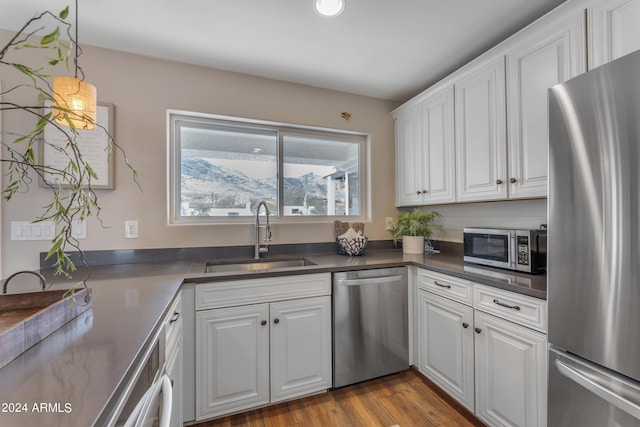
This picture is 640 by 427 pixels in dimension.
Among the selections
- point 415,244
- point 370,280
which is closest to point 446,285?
point 370,280

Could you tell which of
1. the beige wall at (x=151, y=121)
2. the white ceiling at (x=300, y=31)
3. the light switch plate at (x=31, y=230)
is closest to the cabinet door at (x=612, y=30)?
the white ceiling at (x=300, y=31)

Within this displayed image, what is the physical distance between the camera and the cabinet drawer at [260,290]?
1.55m

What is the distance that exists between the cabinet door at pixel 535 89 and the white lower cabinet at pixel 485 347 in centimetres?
65

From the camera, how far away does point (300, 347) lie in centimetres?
174

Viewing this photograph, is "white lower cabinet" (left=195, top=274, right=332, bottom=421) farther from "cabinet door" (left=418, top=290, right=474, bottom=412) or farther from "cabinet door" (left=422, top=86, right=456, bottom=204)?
"cabinet door" (left=422, top=86, right=456, bottom=204)

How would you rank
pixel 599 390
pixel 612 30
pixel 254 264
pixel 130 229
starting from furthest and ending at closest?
pixel 254 264 → pixel 130 229 → pixel 612 30 → pixel 599 390

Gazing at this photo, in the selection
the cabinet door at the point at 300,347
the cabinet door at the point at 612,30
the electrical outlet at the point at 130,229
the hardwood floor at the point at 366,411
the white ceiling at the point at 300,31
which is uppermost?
the white ceiling at the point at 300,31

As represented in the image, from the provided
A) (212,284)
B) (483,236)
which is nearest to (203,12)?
(212,284)

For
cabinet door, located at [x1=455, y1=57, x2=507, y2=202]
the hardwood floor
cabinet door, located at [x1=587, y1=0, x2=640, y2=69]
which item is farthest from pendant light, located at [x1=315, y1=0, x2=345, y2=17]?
the hardwood floor

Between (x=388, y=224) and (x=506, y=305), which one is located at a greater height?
(x=388, y=224)

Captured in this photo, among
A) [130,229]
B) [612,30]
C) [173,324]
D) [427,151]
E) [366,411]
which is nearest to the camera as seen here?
[612,30]

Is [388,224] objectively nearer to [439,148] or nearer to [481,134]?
[439,148]

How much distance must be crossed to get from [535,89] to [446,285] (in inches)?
47.7

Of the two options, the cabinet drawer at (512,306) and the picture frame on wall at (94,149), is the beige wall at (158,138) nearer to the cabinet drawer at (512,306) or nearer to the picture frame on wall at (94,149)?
the picture frame on wall at (94,149)
